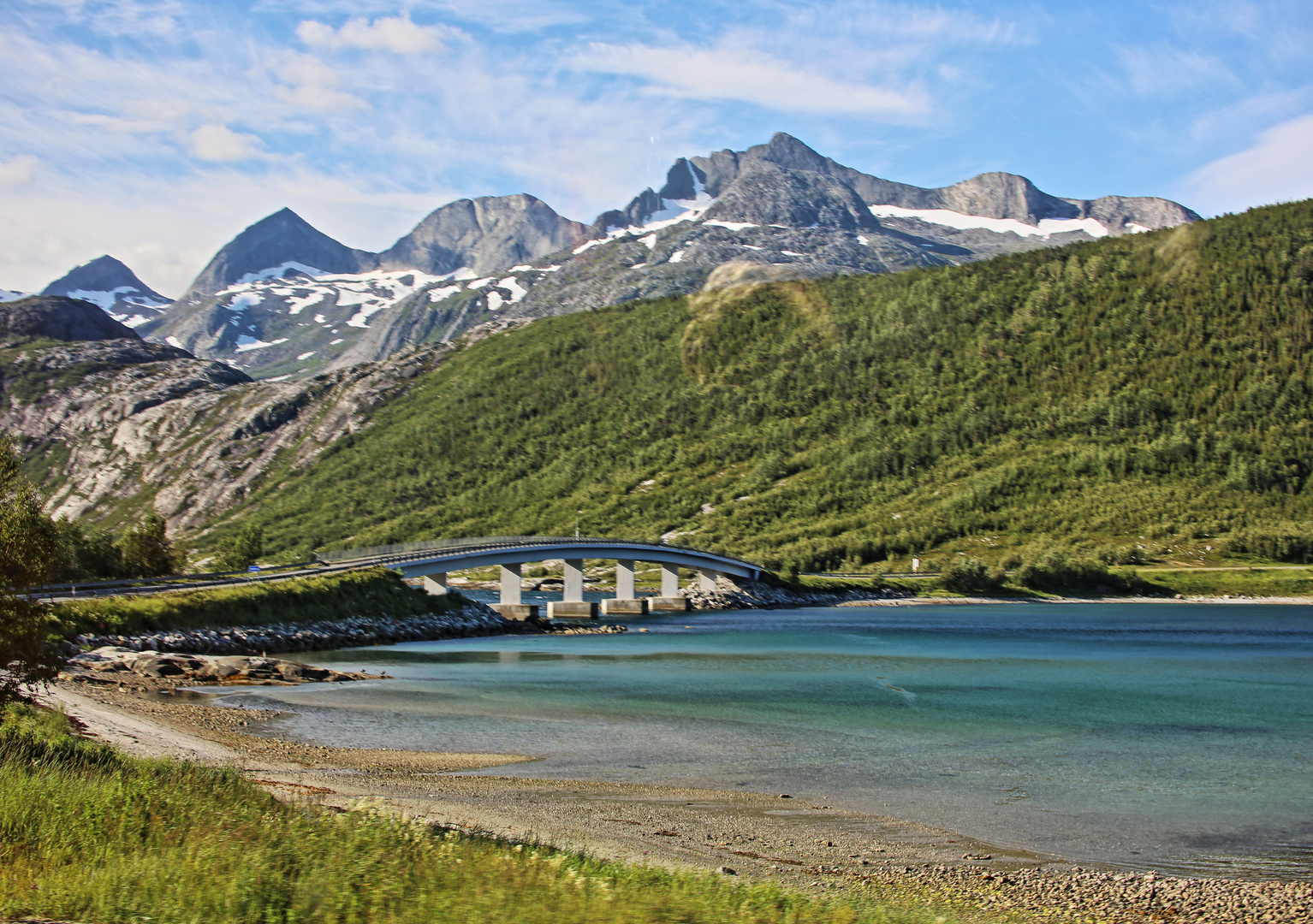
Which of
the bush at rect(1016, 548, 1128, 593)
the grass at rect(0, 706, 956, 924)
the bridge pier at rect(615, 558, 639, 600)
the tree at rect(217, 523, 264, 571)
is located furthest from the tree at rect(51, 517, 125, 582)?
the bush at rect(1016, 548, 1128, 593)

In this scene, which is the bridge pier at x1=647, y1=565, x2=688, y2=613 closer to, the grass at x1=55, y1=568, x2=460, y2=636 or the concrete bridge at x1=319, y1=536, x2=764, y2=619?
the concrete bridge at x1=319, y1=536, x2=764, y2=619

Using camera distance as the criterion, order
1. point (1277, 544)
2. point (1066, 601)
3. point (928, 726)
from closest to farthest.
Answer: point (928, 726) < point (1066, 601) < point (1277, 544)

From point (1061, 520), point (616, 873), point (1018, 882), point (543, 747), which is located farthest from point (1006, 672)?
point (1061, 520)

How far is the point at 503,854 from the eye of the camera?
50.1 ft

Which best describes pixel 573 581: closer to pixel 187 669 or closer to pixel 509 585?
pixel 509 585

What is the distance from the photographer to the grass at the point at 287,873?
11484 millimetres

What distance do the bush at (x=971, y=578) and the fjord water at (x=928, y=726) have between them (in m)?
72.6

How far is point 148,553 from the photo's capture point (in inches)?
4038

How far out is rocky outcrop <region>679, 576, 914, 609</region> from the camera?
477ft

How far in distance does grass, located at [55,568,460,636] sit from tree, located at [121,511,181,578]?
26.2 metres

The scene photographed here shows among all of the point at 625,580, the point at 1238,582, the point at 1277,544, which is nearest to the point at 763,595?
the point at 625,580

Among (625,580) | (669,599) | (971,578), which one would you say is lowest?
(669,599)

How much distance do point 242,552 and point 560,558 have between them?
49.4m

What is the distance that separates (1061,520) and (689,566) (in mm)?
82567
